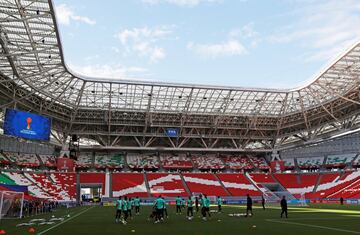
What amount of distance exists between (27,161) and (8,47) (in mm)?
36728

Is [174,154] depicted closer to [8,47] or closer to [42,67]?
[42,67]

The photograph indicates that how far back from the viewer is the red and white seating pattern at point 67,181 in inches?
2543

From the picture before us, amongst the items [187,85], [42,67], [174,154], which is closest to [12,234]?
[42,67]

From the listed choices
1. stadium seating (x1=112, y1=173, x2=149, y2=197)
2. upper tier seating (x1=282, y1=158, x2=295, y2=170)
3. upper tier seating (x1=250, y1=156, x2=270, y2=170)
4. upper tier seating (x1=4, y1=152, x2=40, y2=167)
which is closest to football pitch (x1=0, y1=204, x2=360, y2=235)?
stadium seating (x1=112, y1=173, x2=149, y2=197)

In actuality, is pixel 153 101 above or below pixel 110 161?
above

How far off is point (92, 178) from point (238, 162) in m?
33.8

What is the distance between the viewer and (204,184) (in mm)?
72688

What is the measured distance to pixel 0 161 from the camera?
2511 inches

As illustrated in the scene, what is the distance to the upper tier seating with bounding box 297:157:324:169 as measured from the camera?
260 ft

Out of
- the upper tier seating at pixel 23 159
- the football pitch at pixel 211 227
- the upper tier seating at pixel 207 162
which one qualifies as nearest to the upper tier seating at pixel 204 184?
the upper tier seating at pixel 207 162

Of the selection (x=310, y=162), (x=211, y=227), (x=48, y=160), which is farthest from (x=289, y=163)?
(x=211, y=227)

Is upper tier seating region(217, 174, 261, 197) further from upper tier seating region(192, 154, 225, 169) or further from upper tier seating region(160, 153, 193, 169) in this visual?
upper tier seating region(160, 153, 193, 169)

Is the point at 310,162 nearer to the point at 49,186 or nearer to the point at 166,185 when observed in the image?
the point at 166,185

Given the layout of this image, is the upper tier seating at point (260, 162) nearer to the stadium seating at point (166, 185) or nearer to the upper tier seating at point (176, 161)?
the upper tier seating at point (176, 161)
